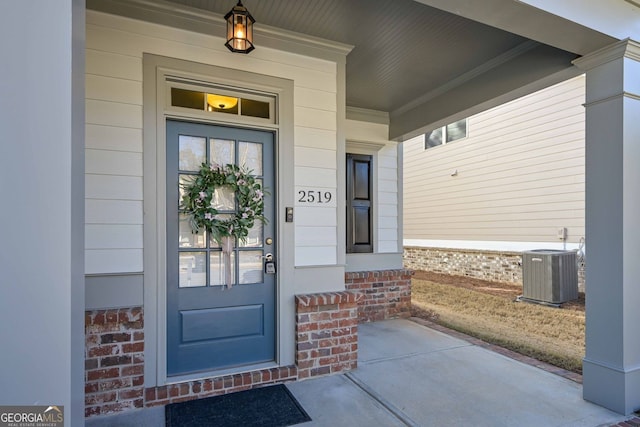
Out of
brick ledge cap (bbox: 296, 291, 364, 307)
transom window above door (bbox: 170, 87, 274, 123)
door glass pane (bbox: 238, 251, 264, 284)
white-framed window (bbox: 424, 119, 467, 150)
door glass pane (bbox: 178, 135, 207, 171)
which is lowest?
brick ledge cap (bbox: 296, 291, 364, 307)

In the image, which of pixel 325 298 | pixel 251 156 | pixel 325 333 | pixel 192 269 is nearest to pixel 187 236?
pixel 192 269

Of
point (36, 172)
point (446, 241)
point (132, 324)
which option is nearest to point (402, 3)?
point (36, 172)

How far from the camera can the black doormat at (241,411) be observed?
7.97 ft

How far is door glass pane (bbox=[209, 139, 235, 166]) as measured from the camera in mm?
2975

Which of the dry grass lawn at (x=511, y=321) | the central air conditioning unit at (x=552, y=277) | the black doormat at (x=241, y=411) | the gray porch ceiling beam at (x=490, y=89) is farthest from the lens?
the central air conditioning unit at (x=552, y=277)

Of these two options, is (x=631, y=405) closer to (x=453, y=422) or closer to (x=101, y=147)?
(x=453, y=422)

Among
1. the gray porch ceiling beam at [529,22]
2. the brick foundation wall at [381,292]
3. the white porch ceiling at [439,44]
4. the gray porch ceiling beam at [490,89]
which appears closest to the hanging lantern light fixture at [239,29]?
the white porch ceiling at [439,44]

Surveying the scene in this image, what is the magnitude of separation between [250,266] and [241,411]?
111 centimetres

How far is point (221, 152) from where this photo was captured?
118 inches

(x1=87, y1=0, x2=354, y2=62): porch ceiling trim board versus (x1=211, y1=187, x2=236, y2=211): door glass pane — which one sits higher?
(x1=87, y1=0, x2=354, y2=62): porch ceiling trim board

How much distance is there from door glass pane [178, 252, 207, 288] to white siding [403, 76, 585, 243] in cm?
654

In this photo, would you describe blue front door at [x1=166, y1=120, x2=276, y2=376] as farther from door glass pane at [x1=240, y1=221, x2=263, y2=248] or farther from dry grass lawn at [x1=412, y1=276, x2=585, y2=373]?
dry grass lawn at [x1=412, y1=276, x2=585, y2=373]

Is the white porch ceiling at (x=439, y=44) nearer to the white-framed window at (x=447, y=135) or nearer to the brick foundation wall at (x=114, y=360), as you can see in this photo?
the brick foundation wall at (x=114, y=360)

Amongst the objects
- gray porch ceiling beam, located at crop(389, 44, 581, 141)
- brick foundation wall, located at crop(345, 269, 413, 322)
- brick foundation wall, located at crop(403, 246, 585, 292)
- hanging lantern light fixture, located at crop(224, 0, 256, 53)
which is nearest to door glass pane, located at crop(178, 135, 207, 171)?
hanging lantern light fixture, located at crop(224, 0, 256, 53)
